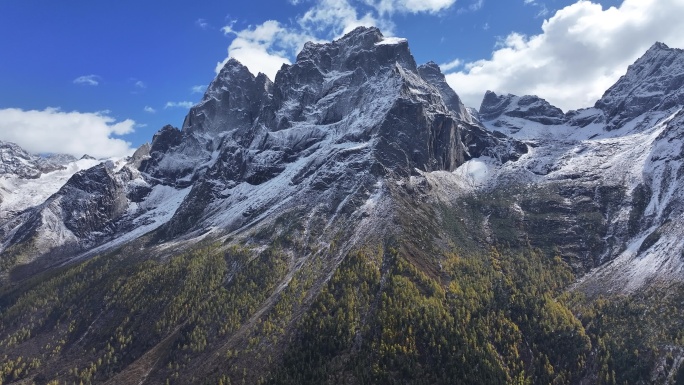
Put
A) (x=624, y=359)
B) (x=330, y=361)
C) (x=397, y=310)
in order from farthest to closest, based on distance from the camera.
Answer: (x=397, y=310) → (x=330, y=361) → (x=624, y=359)

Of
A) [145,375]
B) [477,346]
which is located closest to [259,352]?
[145,375]

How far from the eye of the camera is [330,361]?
17725 cm

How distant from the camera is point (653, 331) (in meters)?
170

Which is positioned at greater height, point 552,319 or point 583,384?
point 552,319

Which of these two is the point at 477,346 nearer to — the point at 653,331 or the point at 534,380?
the point at 534,380

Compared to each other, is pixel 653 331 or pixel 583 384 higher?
pixel 653 331

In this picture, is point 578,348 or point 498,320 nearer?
point 578,348

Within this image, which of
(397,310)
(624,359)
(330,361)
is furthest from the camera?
(397,310)

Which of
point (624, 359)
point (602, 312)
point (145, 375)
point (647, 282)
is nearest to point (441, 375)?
point (624, 359)

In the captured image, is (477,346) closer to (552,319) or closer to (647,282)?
(552,319)

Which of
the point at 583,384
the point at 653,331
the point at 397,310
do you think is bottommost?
the point at 583,384

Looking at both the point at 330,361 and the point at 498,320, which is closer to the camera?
the point at 330,361

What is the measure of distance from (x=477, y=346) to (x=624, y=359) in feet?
149

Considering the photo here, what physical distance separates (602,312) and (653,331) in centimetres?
2318
